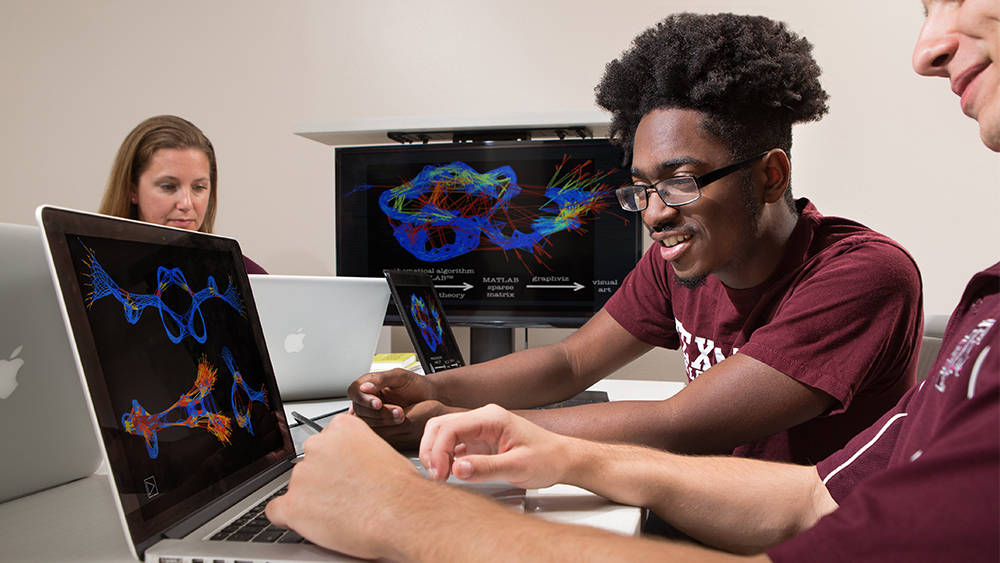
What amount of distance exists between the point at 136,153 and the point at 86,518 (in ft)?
6.00

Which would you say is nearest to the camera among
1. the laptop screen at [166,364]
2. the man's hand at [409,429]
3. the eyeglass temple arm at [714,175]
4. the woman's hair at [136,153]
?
the laptop screen at [166,364]

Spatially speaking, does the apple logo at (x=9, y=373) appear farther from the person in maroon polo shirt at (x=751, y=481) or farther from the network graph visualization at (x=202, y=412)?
the person in maroon polo shirt at (x=751, y=481)

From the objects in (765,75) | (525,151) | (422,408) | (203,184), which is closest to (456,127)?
(525,151)

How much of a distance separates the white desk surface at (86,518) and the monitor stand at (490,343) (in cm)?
169

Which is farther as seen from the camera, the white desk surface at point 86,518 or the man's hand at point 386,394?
the man's hand at point 386,394

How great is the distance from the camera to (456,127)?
2.40 meters

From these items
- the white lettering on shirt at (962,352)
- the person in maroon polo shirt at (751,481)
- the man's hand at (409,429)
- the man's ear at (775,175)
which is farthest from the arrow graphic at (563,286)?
the white lettering on shirt at (962,352)

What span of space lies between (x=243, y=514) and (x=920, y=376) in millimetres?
1291

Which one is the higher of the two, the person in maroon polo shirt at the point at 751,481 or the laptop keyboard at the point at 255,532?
the person in maroon polo shirt at the point at 751,481

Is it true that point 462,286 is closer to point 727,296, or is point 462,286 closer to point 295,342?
point 295,342

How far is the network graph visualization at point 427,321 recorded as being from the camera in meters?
1.63

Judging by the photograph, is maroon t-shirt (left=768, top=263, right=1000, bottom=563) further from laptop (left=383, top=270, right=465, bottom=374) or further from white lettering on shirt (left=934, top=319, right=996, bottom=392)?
laptop (left=383, top=270, right=465, bottom=374)

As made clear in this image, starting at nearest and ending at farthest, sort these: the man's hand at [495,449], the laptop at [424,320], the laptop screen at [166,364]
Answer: the laptop screen at [166,364] → the man's hand at [495,449] → the laptop at [424,320]

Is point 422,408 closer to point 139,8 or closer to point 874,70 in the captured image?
point 874,70
